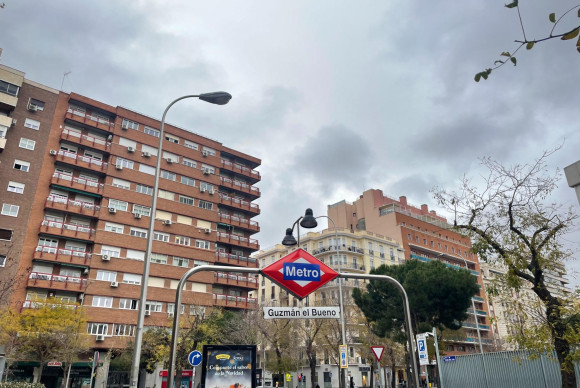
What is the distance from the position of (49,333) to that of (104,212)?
13152 millimetres

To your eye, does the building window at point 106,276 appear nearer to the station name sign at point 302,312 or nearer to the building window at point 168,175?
the building window at point 168,175

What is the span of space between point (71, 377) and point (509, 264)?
1472 inches

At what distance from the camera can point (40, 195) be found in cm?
3841

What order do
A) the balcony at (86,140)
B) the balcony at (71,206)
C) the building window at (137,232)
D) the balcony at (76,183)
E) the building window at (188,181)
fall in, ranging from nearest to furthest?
1. the balcony at (71,206)
2. the balcony at (76,183)
3. the balcony at (86,140)
4. the building window at (137,232)
5. the building window at (188,181)

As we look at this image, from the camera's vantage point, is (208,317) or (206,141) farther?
(206,141)

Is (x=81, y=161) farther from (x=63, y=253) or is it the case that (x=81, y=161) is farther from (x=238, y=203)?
(x=238, y=203)

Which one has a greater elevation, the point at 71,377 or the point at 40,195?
the point at 40,195

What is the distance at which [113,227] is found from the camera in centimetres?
4128

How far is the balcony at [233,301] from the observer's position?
45.8m

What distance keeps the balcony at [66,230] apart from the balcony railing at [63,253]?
1.39 m

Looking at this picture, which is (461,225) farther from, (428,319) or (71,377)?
(71,377)

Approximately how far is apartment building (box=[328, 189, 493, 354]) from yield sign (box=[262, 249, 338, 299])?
223 feet

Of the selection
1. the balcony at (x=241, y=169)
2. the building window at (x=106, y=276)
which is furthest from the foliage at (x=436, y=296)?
the balcony at (x=241, y=169)

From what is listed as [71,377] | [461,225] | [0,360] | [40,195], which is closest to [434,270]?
[461,225]
